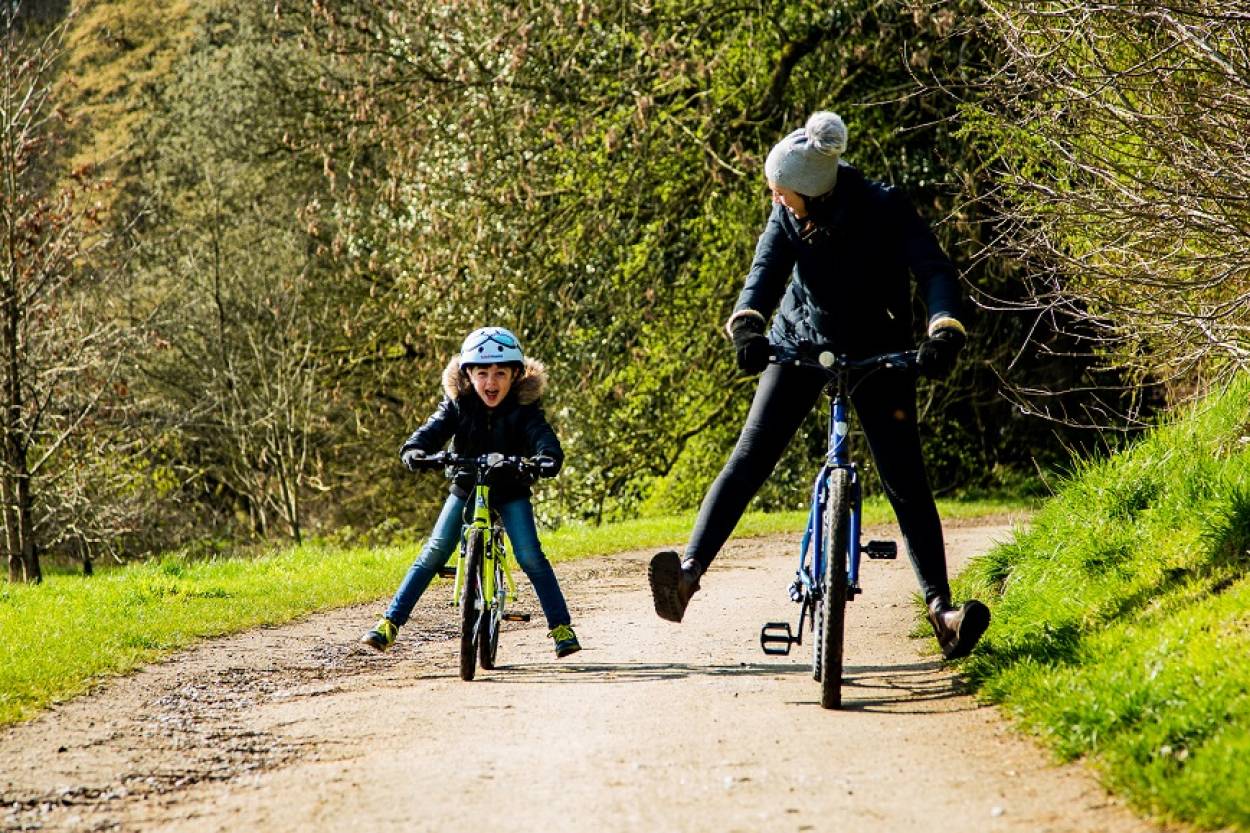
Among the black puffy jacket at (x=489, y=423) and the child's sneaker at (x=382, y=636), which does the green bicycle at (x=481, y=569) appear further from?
the child's sneaker at (x=382, y=636)

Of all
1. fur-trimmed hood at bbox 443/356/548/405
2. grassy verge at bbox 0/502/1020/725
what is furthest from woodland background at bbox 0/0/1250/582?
fur-trimmed hood at bbox 443/356/548/405

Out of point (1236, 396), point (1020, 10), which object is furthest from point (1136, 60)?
point (1236, 396)

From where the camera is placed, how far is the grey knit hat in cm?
636

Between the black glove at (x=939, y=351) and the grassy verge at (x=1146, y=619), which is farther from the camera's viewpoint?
the black glove at (x=939, y=351)

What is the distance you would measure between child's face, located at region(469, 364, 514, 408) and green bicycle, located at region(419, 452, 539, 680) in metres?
0.40

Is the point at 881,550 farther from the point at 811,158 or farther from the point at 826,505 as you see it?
the point at 811,158

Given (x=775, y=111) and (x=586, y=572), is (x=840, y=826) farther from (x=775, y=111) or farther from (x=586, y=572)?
(x=775, y=111)

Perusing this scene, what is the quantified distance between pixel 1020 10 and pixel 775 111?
36.7 feet

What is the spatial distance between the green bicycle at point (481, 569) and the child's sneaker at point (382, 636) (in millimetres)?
387

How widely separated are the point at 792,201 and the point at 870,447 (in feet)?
3.64

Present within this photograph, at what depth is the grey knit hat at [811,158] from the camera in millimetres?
6355

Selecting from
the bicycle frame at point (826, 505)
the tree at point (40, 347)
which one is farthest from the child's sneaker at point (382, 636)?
the tree at point (40, 347)

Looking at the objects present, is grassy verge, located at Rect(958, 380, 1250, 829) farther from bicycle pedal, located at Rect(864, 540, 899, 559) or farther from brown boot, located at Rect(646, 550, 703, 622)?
brown boot, located at Rect(646, 550, 703, 622)

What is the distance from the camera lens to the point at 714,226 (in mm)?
19812
